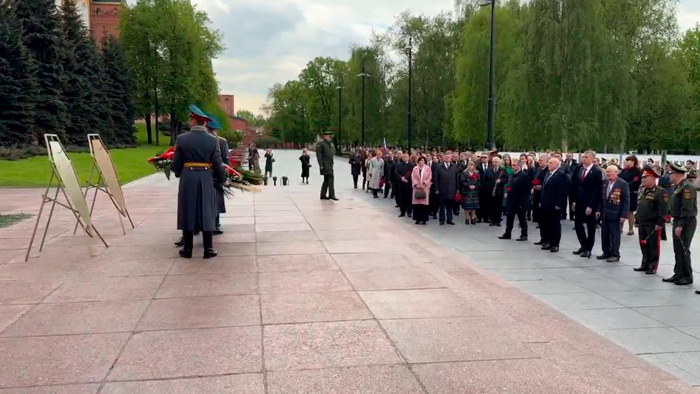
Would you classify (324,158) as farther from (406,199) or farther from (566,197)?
(566,197)

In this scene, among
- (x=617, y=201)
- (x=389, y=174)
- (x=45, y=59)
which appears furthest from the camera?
(x=45, y=59)

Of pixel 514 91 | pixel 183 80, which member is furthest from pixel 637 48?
pixel 183 80

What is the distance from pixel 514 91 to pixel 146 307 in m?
32.0

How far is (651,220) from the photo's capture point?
889cm

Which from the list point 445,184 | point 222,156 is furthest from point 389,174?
point 222,156

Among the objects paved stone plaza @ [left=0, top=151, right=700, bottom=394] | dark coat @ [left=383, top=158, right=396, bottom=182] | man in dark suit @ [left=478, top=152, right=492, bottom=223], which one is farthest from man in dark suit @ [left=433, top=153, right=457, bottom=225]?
dark coat @ [left=383, top=158, right=396, bottom=182]

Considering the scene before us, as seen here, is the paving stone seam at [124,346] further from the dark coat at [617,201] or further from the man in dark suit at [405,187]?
the man in dark suit at [405,187]

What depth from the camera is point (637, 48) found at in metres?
40.0

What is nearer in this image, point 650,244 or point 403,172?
point 650,244

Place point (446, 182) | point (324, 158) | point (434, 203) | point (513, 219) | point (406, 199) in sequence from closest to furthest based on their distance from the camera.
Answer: point (513, 219), point (446, 182), point (434, 203), point (406, 199), point (324, 158)

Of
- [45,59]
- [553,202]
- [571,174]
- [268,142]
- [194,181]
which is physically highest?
[45,59]

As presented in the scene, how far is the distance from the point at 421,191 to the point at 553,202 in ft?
12.7

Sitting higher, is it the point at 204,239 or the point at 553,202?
the point at 553,202

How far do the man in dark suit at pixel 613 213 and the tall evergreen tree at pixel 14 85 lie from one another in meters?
36.8
